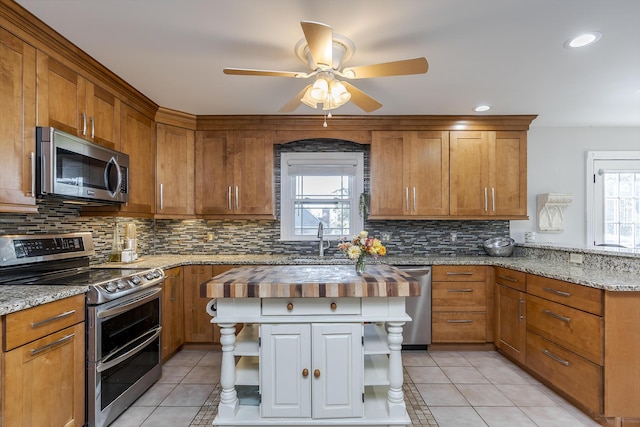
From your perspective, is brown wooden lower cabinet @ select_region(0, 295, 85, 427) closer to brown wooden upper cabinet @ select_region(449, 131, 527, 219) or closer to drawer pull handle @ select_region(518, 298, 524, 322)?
drawer pull handle @ select_region(518, 298, 524, 322)

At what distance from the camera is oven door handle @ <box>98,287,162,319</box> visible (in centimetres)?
193

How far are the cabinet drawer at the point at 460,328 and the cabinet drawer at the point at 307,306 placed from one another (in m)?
1.71

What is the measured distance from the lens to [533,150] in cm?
394

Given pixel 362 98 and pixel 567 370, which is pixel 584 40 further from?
pixel 567 370

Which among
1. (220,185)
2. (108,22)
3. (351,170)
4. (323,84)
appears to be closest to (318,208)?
(351,170)

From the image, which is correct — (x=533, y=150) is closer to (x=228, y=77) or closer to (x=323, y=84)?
(x=323, y=84)

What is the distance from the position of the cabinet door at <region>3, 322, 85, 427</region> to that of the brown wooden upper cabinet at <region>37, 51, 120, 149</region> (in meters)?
1.31

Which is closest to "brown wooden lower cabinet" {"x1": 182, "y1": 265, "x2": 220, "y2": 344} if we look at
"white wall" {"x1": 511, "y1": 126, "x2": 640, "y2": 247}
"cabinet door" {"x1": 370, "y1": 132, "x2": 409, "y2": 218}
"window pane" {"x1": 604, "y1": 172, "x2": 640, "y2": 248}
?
"cabinet door" {"x1": 370, "y1": 132, "x2": 409, "y2": 218}

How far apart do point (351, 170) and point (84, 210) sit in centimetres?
267

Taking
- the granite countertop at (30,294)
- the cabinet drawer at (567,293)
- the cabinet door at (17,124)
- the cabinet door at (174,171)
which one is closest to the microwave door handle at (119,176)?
the cabinet door at (17,124)

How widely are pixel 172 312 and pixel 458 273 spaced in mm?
2837

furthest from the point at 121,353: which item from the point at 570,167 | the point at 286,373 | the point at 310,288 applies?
A: the point at 570,167

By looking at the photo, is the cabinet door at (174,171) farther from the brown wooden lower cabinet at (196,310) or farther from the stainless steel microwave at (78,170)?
the brown wooden lower cabinet at (196,310)

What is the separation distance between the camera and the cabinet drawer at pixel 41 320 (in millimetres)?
1438
